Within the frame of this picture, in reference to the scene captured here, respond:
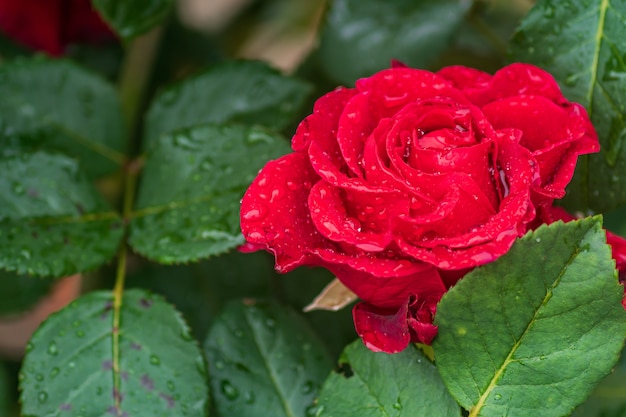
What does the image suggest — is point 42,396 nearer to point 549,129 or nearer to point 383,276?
point 383,276

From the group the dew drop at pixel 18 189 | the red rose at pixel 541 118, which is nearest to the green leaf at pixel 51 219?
the dew drop at pixel 18 189

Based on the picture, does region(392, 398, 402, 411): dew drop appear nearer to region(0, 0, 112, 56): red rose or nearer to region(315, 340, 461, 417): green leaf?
region(315, 340, 461, 417): green leaf

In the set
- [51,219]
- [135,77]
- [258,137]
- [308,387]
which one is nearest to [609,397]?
[308,387]

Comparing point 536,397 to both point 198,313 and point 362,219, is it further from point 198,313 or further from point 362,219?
point 198,313

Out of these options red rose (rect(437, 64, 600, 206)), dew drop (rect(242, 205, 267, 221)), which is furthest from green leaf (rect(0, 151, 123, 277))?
red rose (rect(437, 64, 600, 206))

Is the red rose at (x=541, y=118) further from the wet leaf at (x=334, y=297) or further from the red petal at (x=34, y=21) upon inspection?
the red petal at (x=34, y=21)
